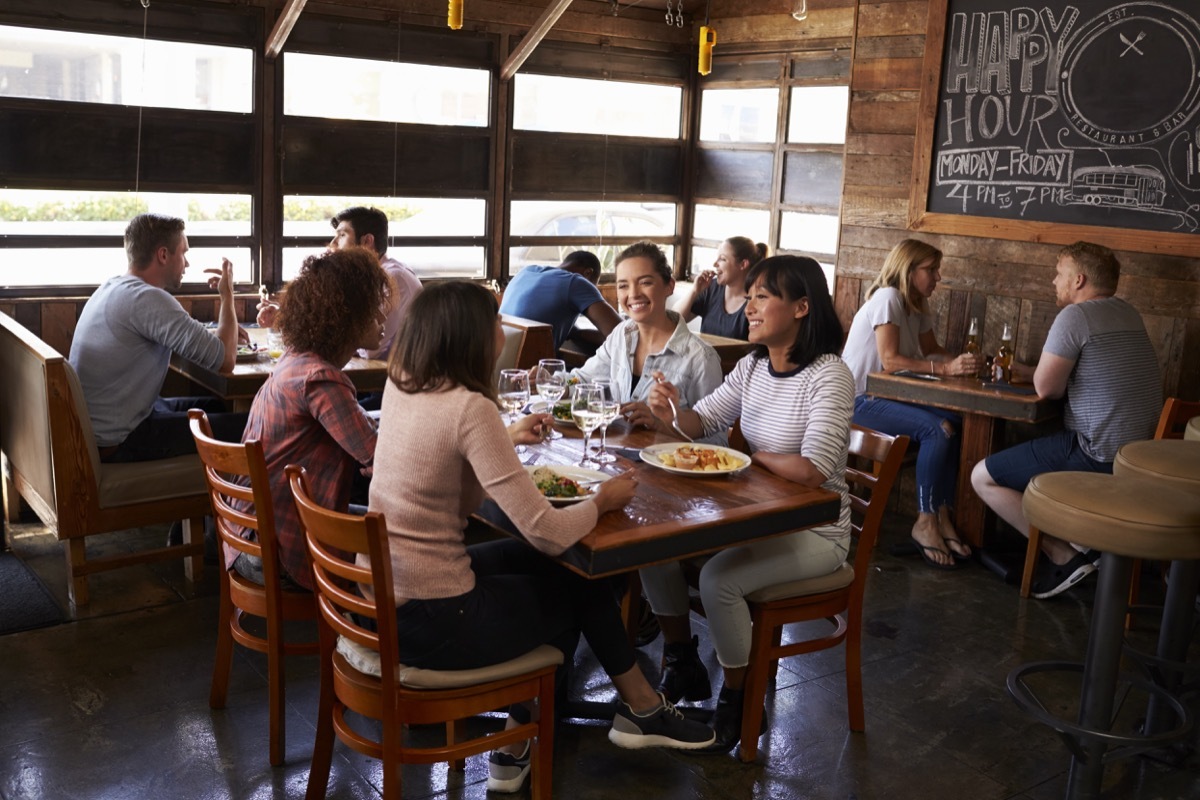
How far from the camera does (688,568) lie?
3.37 m

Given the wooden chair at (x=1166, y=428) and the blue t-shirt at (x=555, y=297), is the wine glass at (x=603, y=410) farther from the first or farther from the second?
the blue t-shirt at (x=555, y=297)

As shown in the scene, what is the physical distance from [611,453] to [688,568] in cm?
50

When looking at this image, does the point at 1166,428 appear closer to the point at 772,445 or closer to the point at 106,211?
the point at 772,445

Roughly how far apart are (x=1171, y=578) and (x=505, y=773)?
1.94 m

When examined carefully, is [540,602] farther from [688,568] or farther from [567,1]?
[567,1]

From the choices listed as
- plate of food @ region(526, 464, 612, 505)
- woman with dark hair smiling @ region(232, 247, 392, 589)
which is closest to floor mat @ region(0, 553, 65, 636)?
woman with dark hair smiling @ region(232, 247, 392, 589)

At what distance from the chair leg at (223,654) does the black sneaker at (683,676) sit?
1.27 meters

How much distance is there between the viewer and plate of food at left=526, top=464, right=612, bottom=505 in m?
2.62

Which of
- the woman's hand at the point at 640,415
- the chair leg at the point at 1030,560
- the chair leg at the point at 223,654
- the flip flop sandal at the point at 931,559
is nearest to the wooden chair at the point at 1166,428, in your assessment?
Answer: the chair leg at the point at 1030,560

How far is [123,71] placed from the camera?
19.0 ft

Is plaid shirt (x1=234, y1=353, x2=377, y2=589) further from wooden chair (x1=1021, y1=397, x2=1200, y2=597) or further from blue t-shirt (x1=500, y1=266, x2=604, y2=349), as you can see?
blue t-shirt (x1=500, y1=266, x2=604, y2=349)

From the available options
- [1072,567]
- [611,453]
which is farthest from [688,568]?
[1072,567]

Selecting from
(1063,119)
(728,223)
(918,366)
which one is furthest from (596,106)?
(918,366)

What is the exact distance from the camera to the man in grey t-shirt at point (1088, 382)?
446 cm
